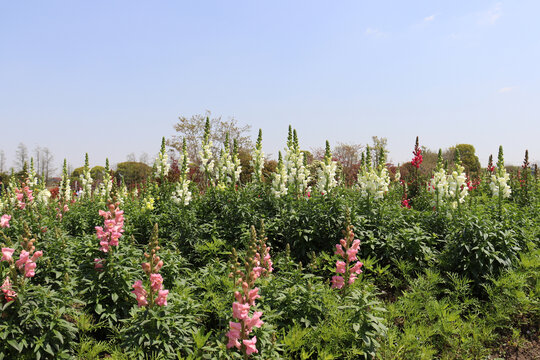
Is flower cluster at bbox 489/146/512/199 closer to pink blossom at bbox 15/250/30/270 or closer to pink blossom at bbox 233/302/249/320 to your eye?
pink blossom at bbox 233/302/249/320

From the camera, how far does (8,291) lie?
3408 millimetres

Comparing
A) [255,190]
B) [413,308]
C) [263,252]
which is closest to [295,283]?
[263,252]

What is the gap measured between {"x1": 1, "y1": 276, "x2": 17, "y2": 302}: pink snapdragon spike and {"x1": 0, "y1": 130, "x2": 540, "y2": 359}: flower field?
1cm

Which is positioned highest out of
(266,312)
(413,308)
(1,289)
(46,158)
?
(46,158)

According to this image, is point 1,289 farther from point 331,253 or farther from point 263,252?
point 331,253

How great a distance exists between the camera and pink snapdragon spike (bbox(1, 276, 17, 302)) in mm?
3393

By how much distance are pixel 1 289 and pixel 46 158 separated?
69810mm

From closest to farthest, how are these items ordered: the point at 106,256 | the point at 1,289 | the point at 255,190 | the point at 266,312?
the point at 1,289
the point at 266,312
the point at 106,256
the point at 255,190

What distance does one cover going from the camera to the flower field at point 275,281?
349 cm

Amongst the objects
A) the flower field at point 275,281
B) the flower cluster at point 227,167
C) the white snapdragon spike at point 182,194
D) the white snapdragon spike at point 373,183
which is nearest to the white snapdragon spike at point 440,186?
the flower field at point 275,281

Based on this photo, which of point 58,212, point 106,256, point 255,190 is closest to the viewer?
point 106,256

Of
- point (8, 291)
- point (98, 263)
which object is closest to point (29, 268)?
point (8, 291)

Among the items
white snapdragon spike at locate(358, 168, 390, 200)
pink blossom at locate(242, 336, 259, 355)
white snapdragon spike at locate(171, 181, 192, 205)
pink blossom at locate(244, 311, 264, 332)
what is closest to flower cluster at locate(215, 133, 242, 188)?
white snapdragon spike at locate(171, 181, 192, 205)

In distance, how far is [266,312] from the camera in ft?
12.0
